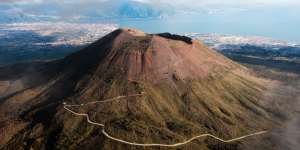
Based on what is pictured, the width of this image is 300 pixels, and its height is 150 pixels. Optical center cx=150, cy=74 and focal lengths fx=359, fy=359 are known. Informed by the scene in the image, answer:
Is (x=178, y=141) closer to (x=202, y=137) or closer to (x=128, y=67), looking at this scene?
(x=202, y=137)

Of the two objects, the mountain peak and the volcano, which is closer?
the volcano

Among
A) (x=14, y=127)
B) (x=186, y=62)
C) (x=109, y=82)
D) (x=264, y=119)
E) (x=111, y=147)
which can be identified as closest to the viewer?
(x=111, y=147)

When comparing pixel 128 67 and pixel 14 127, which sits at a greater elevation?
pixel 128 67

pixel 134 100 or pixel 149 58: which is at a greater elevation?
pixel 149 58

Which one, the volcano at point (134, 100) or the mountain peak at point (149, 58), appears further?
the mountain peak at point (149, 58)

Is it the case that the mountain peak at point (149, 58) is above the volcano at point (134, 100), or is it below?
above

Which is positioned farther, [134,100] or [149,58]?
[149,58]

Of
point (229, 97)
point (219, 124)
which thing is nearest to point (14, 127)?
point (219, 124)

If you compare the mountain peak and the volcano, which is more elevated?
the mountain peak
